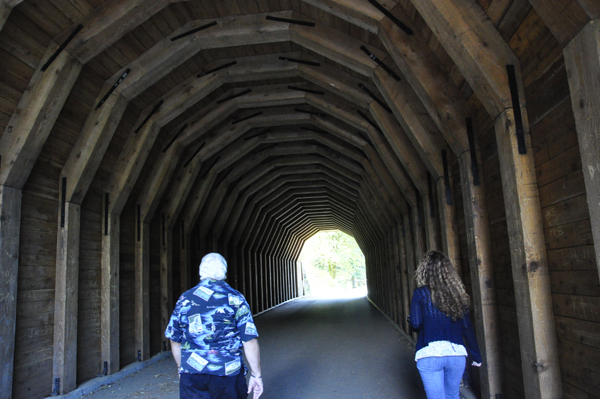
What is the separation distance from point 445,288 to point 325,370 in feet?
11.0

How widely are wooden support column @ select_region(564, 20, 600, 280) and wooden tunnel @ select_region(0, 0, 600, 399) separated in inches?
0.4

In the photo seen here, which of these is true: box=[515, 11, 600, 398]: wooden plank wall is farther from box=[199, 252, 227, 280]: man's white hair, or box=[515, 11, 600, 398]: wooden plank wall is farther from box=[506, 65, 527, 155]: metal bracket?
box=[199, 252, 227, 280]: man's white hair

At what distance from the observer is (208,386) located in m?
2.73

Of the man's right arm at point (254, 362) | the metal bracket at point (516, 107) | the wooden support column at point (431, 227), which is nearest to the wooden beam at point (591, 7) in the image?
the metal bracket at point (516, 107)

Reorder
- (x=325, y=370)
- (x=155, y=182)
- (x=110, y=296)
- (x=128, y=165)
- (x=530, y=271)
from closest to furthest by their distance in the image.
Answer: (x=530, y=271)
(x=325, y=370)
(x=110, y=296)
(x=128, y=165)
(x=155, y=182)

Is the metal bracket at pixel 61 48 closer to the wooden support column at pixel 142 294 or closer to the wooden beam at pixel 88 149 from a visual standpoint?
the wooden beam at pixel 88 149

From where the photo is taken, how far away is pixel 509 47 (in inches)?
119

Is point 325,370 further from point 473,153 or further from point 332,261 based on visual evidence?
point 332,261

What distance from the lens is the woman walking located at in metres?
2.85

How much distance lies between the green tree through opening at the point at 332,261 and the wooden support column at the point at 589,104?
116 ft

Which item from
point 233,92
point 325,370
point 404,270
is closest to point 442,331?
point 325,370

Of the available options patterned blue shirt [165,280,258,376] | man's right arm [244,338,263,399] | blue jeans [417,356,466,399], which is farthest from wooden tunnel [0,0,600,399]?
patterned blue shirt [165,280,258,376]

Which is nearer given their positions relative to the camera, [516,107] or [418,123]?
[516,107]

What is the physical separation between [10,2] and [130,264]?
4083 mm
